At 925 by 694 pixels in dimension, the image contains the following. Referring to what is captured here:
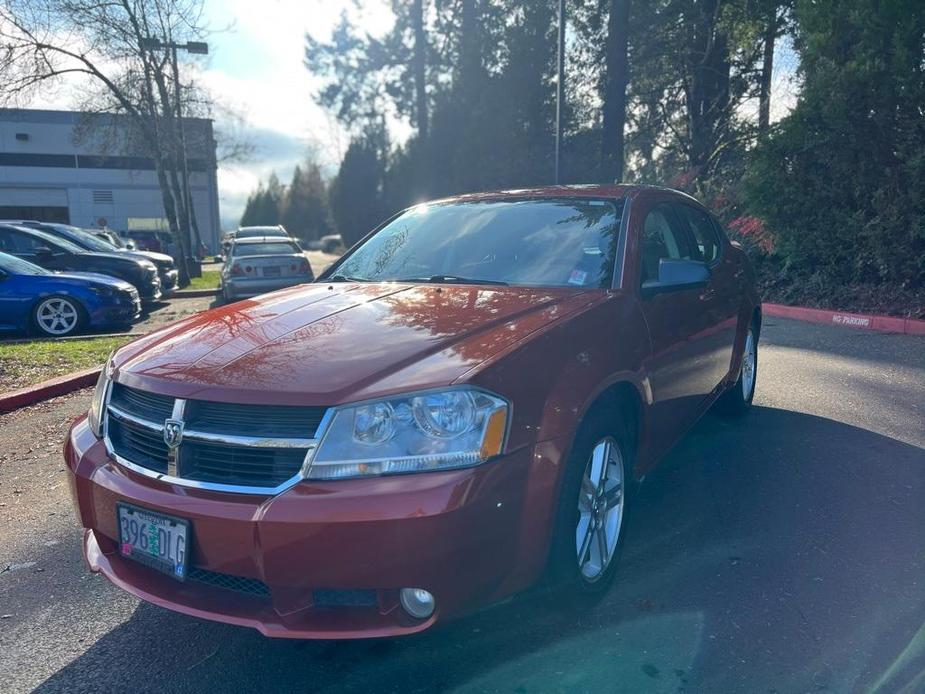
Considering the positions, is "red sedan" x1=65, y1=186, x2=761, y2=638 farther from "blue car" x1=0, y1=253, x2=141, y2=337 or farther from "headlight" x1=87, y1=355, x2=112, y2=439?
"blue car" x1=0, y1=253, x2=141, y2=337

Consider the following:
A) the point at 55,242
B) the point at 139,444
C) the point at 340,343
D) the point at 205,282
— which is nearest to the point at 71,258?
the point at 55,242

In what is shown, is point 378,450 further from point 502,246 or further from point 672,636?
point 502,246

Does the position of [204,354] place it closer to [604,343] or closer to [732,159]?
[604,343]

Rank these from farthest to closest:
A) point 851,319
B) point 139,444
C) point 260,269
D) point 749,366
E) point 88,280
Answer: point 260,269 → point 88,280 → point 851,319 → point 749,366 → point 139,444

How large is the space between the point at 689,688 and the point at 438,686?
32.4 inches

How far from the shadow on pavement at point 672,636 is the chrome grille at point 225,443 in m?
0.73

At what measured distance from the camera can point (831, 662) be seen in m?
2.65

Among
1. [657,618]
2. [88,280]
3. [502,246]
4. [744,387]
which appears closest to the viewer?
[657,618]

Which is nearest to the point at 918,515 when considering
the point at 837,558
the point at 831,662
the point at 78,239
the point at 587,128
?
the point at 837,558

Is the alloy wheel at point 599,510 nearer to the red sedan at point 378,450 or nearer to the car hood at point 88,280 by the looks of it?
the red sedan at point 378,450

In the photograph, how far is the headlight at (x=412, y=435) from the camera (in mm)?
2350

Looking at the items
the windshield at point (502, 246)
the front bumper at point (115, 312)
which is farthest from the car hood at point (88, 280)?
the windshield at point (502, 246)

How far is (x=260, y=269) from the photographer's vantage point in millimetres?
14805

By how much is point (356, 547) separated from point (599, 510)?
118cm
